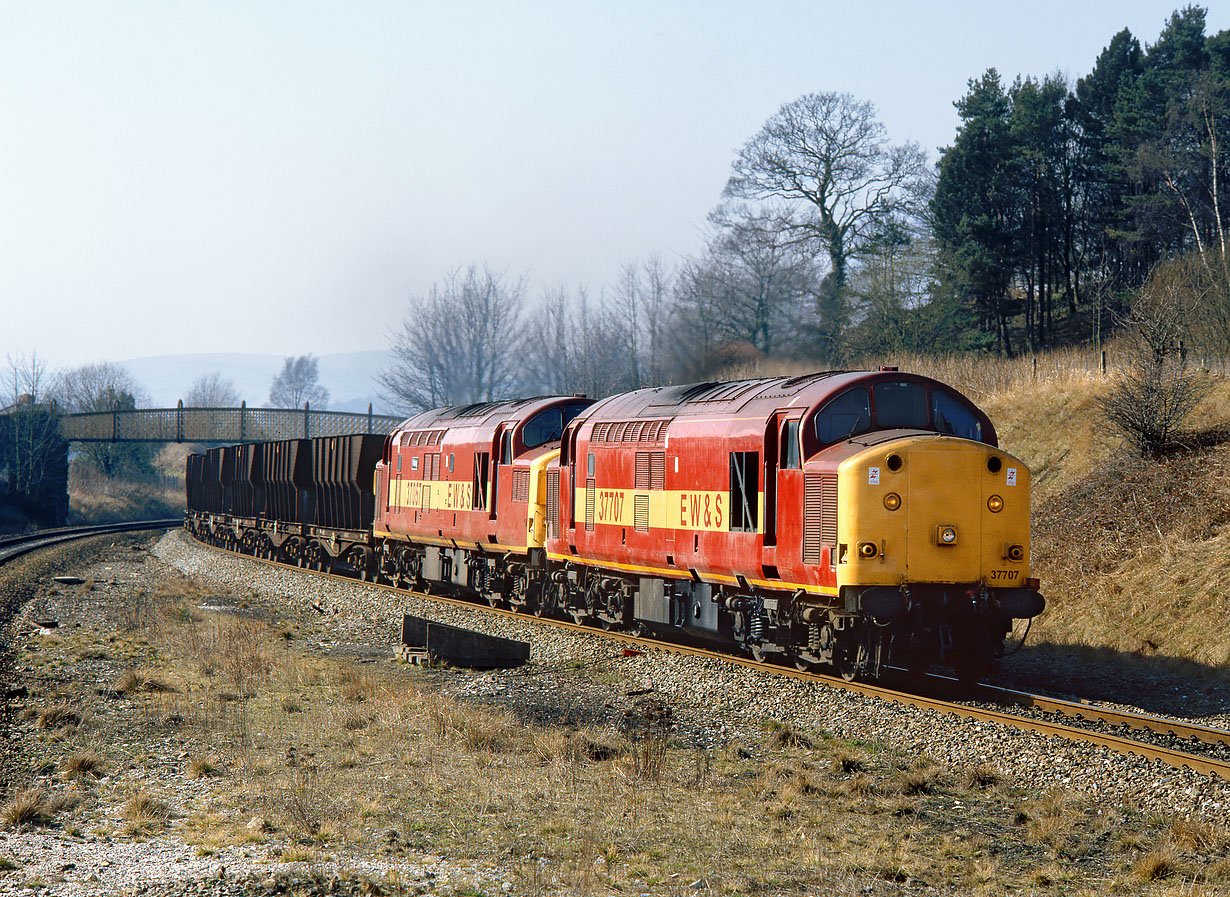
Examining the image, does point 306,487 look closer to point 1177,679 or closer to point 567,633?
point 567,633

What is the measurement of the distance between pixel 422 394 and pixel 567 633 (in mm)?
55250

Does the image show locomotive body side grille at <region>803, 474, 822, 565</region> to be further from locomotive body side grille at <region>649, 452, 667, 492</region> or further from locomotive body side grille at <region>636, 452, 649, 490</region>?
locomotive body side grille at <region>636, 452, 649, 490</region>

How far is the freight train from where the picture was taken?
12.8 m

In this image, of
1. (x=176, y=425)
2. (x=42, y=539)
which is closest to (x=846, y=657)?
(x=42, y=539)

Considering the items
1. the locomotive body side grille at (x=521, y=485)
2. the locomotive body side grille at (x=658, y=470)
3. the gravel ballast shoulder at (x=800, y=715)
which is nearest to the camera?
the gravel ballast shoulder at (x=800, y=715)

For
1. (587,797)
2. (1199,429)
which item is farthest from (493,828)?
(1199,429)

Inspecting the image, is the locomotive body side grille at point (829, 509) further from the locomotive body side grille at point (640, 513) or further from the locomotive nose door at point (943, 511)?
the locomotive body side grille at point (640, 513)

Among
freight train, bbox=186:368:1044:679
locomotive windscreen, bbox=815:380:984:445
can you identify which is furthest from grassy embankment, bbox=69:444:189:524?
locomotive windscreen, bbox=815:380:984:445

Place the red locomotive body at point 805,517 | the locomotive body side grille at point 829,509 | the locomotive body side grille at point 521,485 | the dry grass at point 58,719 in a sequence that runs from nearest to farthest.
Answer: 1. the dry grass at point 58,719
2. the red locomotive body at point 805,517
3. the locomotive body side grille at point 829,509
4. the locomotive body side grille at point 521,485

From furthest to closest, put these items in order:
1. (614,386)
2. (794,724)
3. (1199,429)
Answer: (614,386) → (1199,429) → (794,724)

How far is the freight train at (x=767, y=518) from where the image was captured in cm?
1279

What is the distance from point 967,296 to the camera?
153 ft

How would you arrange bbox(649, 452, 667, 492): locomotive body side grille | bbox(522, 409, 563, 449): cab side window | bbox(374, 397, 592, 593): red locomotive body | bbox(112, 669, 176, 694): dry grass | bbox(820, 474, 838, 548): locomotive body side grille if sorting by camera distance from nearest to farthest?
bbox(820, 474, 838, 548): locomotive body side grille, bbox(112, 669, 176, 694): dry grass, bbox(649, 452, 667, 492): locomotive body side grille, bbox(374, 397, 592, 593): red locomotive body, bbox(522, 409, 563, 449): cab side window

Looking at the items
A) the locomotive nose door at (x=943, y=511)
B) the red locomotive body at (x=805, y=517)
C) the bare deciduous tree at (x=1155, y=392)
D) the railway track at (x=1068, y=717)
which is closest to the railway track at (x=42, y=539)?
the red locomotive body at (x=805, y=517)
